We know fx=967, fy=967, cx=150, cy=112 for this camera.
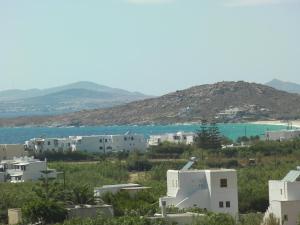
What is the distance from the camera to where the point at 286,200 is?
116 ft

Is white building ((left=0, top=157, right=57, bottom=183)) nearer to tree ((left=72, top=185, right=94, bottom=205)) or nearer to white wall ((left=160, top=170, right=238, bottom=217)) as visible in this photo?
white wall ((left=160, top=170, right=238, bottom=217))

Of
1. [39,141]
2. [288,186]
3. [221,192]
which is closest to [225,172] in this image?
[221,192]

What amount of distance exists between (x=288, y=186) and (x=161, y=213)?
642 centimetres

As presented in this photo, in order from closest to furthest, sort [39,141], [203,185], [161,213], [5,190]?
1. [161,213]
2. [203,185]
3. [5,190]
4. [39,141]

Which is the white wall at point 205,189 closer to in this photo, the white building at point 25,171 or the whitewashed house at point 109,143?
the white building at point 25,171

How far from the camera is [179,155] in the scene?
8644cm

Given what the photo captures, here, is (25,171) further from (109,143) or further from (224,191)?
(109,143)

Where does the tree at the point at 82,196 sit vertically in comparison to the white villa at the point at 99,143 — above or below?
below

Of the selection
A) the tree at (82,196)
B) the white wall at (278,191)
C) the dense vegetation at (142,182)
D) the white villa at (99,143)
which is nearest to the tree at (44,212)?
the dense vegetation at (142,182)

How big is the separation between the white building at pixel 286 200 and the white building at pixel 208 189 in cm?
195

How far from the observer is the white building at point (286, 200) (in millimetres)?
34344

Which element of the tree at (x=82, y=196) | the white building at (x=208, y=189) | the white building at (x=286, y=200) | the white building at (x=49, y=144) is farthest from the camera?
the white building at (x=49, y=144)

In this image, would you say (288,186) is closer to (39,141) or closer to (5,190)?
(5,190)

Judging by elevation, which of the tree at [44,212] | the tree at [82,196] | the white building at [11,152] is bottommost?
the tree at [44,212]
